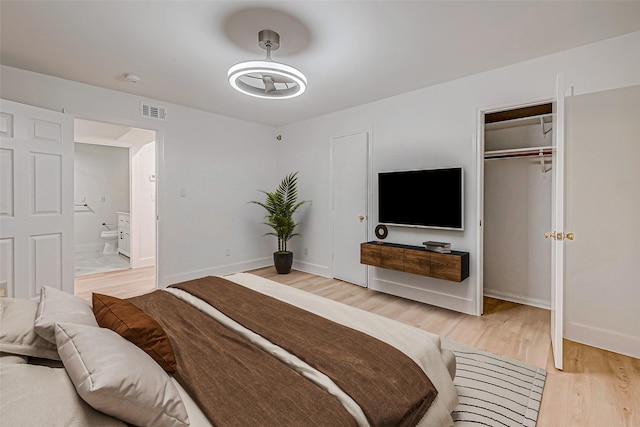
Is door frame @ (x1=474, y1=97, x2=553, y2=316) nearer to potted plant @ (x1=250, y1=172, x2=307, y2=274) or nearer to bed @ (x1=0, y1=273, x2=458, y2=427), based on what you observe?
bed @ (x1=0, y1=273, x2=458, y2=427)

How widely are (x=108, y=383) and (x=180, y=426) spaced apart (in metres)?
0.25

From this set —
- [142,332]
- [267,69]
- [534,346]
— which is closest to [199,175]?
[267,69]

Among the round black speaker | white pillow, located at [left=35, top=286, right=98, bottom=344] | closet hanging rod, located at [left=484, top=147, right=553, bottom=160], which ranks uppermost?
closet hanging rod, located at [left=484, top=147, right=553, bottom=160]

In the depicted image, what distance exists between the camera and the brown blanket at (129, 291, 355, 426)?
98cm

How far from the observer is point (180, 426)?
91 centimetres

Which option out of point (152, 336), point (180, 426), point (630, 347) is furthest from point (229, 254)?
point (630, 347)

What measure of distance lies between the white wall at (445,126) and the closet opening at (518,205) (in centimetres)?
32

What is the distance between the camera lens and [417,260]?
3.33 metres

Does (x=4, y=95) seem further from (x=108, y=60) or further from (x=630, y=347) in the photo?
(x=630, y=347)

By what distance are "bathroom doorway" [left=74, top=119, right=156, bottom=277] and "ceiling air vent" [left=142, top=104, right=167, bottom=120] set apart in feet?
3.81

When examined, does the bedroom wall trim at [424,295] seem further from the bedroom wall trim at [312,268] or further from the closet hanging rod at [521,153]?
the closet hanging rod at [521,153]

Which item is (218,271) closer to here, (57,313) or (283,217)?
(283,217)

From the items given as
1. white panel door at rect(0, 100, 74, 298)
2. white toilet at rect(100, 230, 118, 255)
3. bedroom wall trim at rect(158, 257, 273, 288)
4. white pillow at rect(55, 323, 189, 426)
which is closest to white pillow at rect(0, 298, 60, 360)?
white pillow at rect(55, 323, 189, 426)

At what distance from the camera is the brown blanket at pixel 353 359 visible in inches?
44.5
